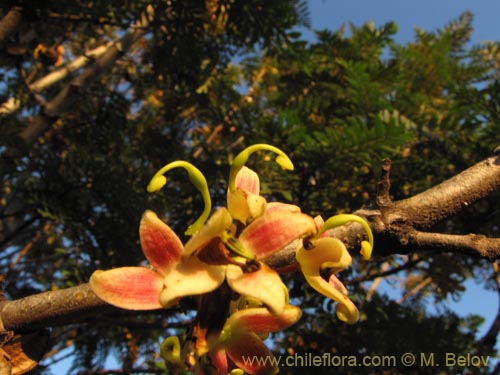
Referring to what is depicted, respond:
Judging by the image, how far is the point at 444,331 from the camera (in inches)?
100

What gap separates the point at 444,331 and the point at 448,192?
1917mm

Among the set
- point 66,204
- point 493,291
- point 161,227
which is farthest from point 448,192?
point 493,291

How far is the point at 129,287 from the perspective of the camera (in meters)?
0.64

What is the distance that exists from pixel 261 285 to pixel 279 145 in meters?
1.52

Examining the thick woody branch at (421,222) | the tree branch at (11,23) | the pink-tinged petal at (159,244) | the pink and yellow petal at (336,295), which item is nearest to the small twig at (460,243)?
the thick woody branch at (421,222)

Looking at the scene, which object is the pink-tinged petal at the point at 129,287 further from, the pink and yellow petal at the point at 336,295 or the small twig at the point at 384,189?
the small twig at the point at 384,189

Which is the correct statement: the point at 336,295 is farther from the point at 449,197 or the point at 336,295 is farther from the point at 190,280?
Result: the point at 449,197

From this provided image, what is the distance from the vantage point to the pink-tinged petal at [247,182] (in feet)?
2.57

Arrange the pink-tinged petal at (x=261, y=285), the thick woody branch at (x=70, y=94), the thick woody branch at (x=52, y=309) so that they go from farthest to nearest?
the thick woody branch at (x=70, y=94) < the thick woody branch at (x=52, y=309) < the pink-tinged petal at (x=261, y=285)

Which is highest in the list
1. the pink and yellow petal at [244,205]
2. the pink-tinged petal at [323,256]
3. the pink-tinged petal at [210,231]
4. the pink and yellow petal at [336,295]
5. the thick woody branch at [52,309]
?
the pink and yellow petal at [244,205]

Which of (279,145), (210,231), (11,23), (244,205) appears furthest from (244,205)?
(11,23)

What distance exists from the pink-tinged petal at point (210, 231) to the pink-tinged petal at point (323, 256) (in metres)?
0.13

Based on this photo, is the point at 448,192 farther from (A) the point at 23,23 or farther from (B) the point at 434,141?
(A) the point at 23,23

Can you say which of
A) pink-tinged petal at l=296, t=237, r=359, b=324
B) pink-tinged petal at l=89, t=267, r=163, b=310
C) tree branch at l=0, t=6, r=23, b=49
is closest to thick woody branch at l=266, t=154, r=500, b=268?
pink-tinged petal at l=296, t=237, r=359, b=324
